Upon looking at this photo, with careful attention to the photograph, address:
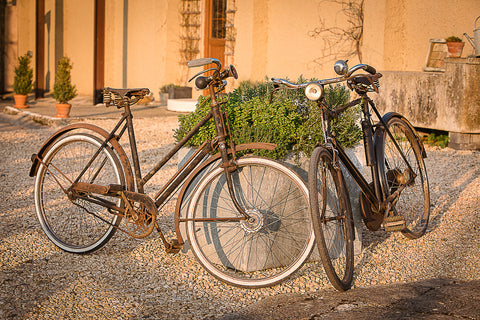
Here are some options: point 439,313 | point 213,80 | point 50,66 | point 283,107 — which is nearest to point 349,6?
point 283,107

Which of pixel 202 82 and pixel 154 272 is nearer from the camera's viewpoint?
pixel 202 82

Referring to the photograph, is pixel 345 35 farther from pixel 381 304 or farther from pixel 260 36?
pixel 381 304

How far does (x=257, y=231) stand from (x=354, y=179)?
0.72 meters

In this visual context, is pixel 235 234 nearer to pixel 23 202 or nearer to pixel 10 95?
pixel 23 202

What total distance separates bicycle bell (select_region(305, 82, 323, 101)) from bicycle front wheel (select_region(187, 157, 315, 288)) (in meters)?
0.51

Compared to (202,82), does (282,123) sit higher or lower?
lower

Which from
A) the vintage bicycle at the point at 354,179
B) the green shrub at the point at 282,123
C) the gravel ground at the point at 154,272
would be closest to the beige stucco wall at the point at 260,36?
the gravel ground at the point at 154,272

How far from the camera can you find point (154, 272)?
3.57m

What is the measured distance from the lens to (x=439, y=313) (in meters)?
2.85

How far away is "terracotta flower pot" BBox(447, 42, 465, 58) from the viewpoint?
787 cm

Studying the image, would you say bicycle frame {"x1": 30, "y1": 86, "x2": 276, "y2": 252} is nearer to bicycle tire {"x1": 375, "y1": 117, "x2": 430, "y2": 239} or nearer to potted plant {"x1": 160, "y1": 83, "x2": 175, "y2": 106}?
bicycle tire {"x1": 375, "y1": 117, "x2": 430, "y2": 239}

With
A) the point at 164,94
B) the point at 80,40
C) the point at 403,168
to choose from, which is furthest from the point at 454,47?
the point at 80,40

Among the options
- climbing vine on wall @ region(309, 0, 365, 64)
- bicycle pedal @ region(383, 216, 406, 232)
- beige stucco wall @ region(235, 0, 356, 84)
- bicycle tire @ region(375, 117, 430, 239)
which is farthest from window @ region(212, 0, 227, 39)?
bicycle pedal @ region(383, 216, 406, 232)

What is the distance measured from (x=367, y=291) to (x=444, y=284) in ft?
1.60
